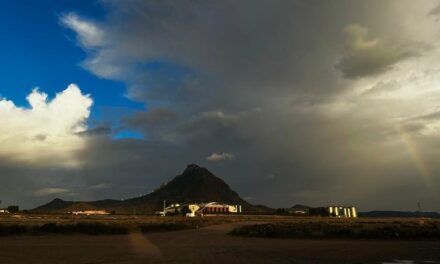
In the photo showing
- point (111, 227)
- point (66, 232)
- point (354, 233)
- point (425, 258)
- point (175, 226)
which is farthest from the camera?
point (175, 226)

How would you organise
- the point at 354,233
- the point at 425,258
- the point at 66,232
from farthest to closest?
the point at 66,232, the point at 354,233, the point at 425,258

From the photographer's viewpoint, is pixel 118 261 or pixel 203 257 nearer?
pixel 118 261

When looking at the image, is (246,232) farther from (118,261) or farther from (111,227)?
(118,261)

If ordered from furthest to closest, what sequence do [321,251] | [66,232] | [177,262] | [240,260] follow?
[66,232] < [321,251] < [240,260] < [177,262]

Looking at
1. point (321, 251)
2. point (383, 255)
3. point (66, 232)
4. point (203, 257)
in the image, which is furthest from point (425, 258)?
point (66, 232)

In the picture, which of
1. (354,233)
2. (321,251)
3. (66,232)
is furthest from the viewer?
(66,232)

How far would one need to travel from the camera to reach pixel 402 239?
4900 cm

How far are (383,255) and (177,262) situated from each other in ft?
49.0

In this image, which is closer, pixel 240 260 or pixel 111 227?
pixel 240 260

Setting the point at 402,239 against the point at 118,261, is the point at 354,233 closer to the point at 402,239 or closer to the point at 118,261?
the point at 402,239

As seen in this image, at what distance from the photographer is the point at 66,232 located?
59.3 m

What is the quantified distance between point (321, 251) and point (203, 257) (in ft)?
33.9

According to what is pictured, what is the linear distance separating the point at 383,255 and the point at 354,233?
21.7m

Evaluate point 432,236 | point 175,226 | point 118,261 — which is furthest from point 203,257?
point 175,226
